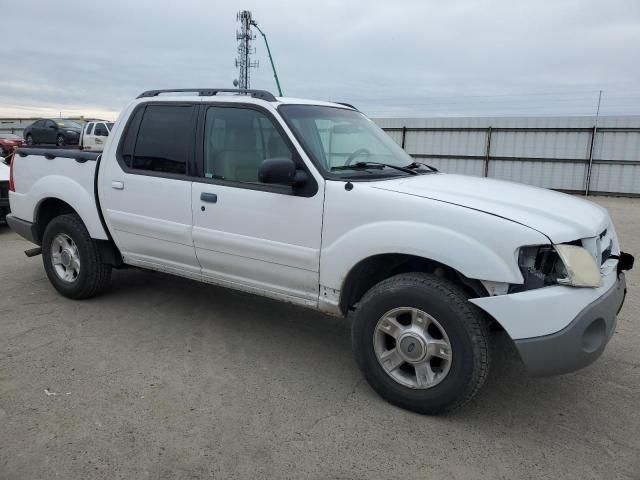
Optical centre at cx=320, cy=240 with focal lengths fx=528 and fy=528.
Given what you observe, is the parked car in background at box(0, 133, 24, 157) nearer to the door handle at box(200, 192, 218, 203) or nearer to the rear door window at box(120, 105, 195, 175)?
the rear door window at box(120, 105, 195, 175)

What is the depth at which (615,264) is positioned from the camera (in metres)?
3.25

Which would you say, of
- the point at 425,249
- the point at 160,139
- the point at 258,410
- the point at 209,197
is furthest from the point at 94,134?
the point at 425,249

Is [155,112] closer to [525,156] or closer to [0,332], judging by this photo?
[0,332]

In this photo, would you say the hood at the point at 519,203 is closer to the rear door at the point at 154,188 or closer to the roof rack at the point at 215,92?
the roof rack at the point at 215,92

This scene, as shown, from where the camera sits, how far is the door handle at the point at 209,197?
386 cm

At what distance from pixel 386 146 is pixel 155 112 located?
1948 mm

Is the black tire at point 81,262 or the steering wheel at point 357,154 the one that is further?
the black tire at point 81,262

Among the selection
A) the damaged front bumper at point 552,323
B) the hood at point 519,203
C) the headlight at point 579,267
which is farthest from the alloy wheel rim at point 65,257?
the headlight at point 579,267

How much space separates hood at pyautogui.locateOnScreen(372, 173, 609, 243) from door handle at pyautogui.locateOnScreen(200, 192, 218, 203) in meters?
1.23

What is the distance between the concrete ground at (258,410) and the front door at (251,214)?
0.62m

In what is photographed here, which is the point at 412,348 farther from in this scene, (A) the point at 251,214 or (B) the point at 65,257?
(B) the point at 65,257

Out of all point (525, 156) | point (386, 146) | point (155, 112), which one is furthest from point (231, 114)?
point (525, 156)

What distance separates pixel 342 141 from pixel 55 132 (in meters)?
26.1

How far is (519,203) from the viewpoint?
3160 millimetres
